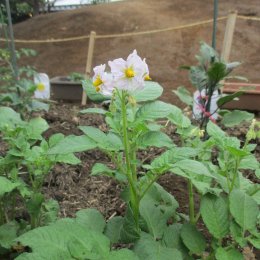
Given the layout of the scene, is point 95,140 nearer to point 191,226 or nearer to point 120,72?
point 120,72

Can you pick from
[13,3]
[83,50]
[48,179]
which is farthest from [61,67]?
[48,179]

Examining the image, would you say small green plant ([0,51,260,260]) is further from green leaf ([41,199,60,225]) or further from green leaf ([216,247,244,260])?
green leaf ([41,199,60,225])

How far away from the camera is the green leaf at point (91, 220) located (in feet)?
3.80

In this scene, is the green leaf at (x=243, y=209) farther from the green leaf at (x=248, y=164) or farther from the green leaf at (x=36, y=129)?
the green leaf at (x=36, y=129)

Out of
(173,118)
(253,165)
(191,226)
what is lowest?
(191,226)

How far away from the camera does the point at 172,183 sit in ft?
6.07

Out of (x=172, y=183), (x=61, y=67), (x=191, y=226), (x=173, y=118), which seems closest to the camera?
(x=191, y=226)

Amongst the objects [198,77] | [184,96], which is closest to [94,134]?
[198,77]

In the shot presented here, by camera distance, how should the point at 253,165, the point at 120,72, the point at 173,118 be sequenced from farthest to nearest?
1. the point at 173,118
2. the point at 253,165
3. the point at 120,72

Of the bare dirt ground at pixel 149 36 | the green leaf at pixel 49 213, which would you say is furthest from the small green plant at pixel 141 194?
the bare dirt ground at pixel 149 36

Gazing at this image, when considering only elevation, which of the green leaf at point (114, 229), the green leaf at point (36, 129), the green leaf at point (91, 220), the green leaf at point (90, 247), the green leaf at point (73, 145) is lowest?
the green leaf at point (114, 229)

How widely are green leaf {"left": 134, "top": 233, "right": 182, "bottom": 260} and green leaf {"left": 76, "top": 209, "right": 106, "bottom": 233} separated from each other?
0.13m

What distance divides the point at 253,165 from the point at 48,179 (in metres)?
1.03

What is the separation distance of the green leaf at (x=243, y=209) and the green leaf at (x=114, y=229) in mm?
327
